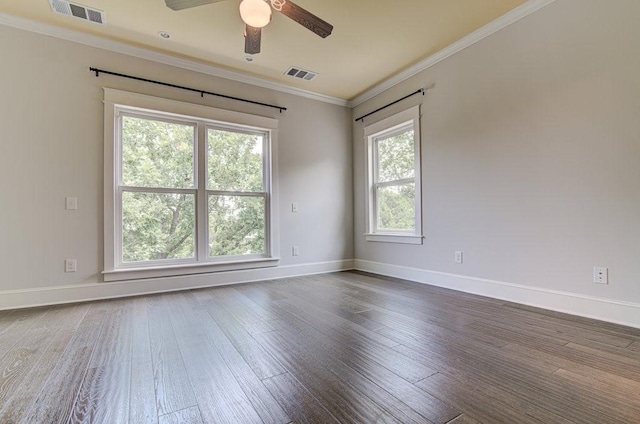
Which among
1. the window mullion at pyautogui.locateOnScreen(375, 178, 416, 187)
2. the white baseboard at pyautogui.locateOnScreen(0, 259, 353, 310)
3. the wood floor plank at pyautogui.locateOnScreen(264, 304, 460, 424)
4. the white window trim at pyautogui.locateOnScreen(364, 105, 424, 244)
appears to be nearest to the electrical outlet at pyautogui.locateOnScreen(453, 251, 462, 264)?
the white window trim at pyautogui.locateOnScreen(364, 105, 424, 244)

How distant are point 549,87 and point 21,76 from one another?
488cm

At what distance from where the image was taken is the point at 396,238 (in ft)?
13.1

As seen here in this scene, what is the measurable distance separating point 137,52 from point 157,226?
1969mm

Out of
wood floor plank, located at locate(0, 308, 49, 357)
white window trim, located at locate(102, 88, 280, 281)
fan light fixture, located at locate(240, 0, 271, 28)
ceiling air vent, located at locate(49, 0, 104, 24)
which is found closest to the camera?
wood floor plank, located at locate(0, 308, 49, 357)

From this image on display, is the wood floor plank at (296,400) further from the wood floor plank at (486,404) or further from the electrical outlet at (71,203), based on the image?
the electrical outlet at (71,203)

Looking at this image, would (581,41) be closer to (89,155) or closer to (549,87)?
(549,87)

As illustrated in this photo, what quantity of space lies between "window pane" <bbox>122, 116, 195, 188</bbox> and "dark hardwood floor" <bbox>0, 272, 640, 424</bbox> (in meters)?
1.45

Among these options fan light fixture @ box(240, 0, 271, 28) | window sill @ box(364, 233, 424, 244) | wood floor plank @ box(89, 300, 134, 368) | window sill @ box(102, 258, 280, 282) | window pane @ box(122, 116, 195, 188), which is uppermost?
fan light fixture @ box(240, 0, 271, 28)

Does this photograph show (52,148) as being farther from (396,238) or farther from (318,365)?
(396,238)

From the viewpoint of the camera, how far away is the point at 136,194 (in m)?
3.32

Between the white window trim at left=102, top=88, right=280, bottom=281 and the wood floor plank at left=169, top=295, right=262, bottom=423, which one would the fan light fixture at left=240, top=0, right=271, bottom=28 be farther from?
the wood floor plank at left=169, top=295, right=262, bottom=423

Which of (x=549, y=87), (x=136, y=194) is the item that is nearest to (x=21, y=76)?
(x=136, y=194)

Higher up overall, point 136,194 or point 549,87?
point 549,87

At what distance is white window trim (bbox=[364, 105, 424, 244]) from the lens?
3.70m
